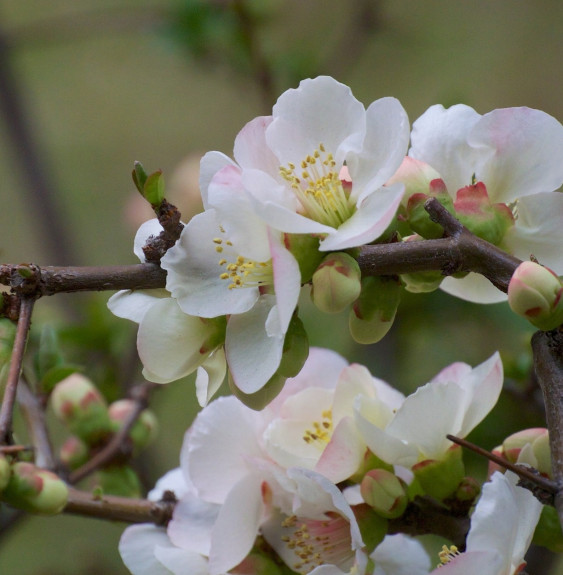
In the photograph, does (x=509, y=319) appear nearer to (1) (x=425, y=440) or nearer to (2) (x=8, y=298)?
(1) (x=425, y=440)

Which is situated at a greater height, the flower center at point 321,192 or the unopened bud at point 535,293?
the flower center at point 321,192

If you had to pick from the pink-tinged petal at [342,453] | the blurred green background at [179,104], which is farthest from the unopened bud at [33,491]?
the blurred green background at [179,104]

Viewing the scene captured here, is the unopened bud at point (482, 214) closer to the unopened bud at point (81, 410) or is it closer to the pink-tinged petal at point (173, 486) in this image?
the pink-tinged petal at point (173, 486)

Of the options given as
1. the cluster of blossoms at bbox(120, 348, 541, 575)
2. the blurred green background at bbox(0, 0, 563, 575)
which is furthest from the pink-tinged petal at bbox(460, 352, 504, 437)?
the blurred green background at bbox(0, 0, 563, 575)

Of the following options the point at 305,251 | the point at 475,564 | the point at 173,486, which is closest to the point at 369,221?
the point at 305,251

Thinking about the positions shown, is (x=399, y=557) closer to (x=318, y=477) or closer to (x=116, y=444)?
(x=318, y=477)

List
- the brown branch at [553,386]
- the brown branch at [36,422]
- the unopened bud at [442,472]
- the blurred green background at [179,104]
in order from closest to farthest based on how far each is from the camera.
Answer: the brown branch at [553,386], the unopened bud at [442,472], the brown branch at [36,422], the blurred green background at [179,104]

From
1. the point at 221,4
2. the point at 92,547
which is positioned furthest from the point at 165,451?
the point at 221,4

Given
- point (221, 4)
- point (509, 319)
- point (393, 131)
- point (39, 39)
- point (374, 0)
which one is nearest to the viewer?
point (393, 131)
